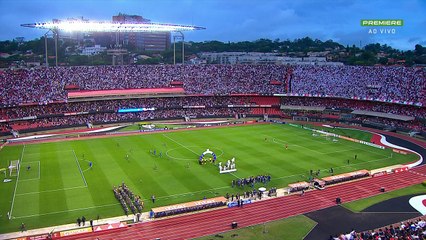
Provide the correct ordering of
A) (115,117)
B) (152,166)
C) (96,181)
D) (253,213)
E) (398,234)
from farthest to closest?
(115,117)
(152,166)
(96,181)
(253,213)
(398,234)

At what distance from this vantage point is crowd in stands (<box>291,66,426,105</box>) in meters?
70.9

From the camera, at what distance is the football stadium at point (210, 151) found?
3095cm

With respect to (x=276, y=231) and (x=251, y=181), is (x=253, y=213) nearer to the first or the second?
(x=276, y=231)

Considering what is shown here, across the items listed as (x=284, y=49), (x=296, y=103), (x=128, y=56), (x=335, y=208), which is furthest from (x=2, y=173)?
(x=284, y=49)

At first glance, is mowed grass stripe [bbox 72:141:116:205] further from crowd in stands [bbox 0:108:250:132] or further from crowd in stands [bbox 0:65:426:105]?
crowd in stands [bbox 0:65:426:105]

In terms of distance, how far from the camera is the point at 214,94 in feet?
270

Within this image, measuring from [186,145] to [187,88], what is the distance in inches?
1179

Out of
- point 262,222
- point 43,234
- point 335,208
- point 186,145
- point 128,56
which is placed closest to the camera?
point 43,234

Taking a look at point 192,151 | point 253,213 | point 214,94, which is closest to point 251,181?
point 253,213

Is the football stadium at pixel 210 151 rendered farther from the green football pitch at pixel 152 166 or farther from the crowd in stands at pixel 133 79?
the crowd in stands at pixel 133 79

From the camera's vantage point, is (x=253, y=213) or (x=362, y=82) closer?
(x=253, y=213)

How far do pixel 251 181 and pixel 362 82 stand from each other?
49.8 meters

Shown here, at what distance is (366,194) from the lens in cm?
3709

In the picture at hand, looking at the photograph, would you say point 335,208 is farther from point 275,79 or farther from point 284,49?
point 284,49
